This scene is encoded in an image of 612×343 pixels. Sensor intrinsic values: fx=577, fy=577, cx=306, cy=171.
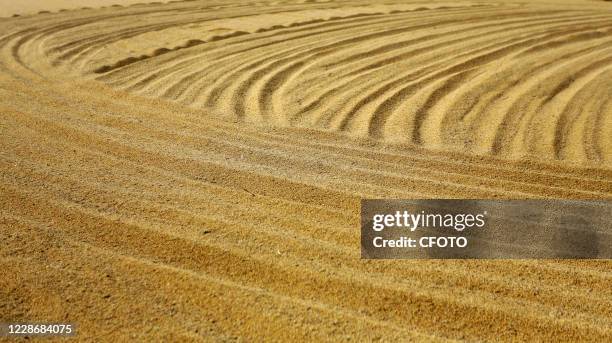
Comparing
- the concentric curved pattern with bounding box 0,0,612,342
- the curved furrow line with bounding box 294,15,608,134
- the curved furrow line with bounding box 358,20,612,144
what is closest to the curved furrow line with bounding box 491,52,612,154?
the concentric curved pattern with bounding box 0,0,612,342

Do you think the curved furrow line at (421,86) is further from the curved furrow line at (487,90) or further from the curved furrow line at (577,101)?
the curved furrow line at (577,101)

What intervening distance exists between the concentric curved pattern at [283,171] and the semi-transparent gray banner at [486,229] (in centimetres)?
9

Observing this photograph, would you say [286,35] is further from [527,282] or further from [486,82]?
[527,282]

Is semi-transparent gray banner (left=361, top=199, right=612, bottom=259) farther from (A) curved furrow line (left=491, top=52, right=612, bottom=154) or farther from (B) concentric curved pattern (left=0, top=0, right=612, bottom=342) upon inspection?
(A) curved furrow line (left=491, top=52, right=612, bottom=154)

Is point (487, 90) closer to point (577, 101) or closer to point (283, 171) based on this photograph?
point (577, 101)

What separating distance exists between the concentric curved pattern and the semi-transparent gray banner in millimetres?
88

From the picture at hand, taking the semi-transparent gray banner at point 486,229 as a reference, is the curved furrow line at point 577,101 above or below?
above

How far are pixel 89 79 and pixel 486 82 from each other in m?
3.75

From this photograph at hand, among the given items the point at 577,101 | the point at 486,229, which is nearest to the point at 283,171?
the point at 486,229

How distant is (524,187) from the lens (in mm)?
3469

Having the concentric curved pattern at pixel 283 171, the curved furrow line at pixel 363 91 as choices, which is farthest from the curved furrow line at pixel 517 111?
the curved furrow line at pixel 363 91

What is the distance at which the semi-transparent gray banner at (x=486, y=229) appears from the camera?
2873 mm

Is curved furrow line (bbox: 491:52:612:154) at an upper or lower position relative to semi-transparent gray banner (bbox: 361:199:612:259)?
upper

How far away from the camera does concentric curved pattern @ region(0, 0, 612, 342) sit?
2.46 m
